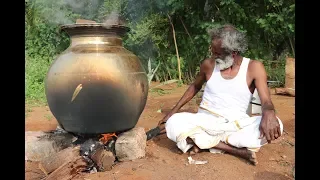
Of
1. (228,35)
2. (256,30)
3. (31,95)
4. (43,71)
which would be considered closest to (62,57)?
(228,35)

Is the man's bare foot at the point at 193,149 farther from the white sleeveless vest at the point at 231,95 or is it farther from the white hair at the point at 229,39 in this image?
the white hair at the point at 229,39

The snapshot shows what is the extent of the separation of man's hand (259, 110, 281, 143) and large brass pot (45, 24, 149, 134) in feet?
3.95

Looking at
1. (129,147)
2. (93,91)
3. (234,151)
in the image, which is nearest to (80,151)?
(129,147)

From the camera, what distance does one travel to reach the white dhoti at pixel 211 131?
132 inches

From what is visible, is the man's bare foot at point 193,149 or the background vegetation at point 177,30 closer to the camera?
the man's bare foot at point 193,149

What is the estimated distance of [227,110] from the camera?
3541 millimetres

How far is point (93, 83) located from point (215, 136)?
1289 mm

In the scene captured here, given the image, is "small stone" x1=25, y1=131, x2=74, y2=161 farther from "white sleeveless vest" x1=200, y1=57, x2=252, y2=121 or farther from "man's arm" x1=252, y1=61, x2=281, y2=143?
"man's arm" x1=252, y1=61, x2=281, y2=143

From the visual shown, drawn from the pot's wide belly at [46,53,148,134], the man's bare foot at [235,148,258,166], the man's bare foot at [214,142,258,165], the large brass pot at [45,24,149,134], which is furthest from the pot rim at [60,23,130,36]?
the man's bare foot at [235,148,258,166]

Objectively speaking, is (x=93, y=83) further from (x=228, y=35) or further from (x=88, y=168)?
(x=228, y=35)

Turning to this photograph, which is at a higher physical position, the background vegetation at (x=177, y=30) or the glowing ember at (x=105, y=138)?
the background vegetation at (x=177, y=30)

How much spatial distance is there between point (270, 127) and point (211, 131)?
604 mm

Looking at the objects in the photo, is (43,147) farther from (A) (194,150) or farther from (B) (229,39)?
(B) (229,39)

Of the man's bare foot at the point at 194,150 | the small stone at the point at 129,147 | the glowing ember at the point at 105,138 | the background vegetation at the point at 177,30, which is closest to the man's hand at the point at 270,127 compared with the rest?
the man's bare foot at the point at 194,150
